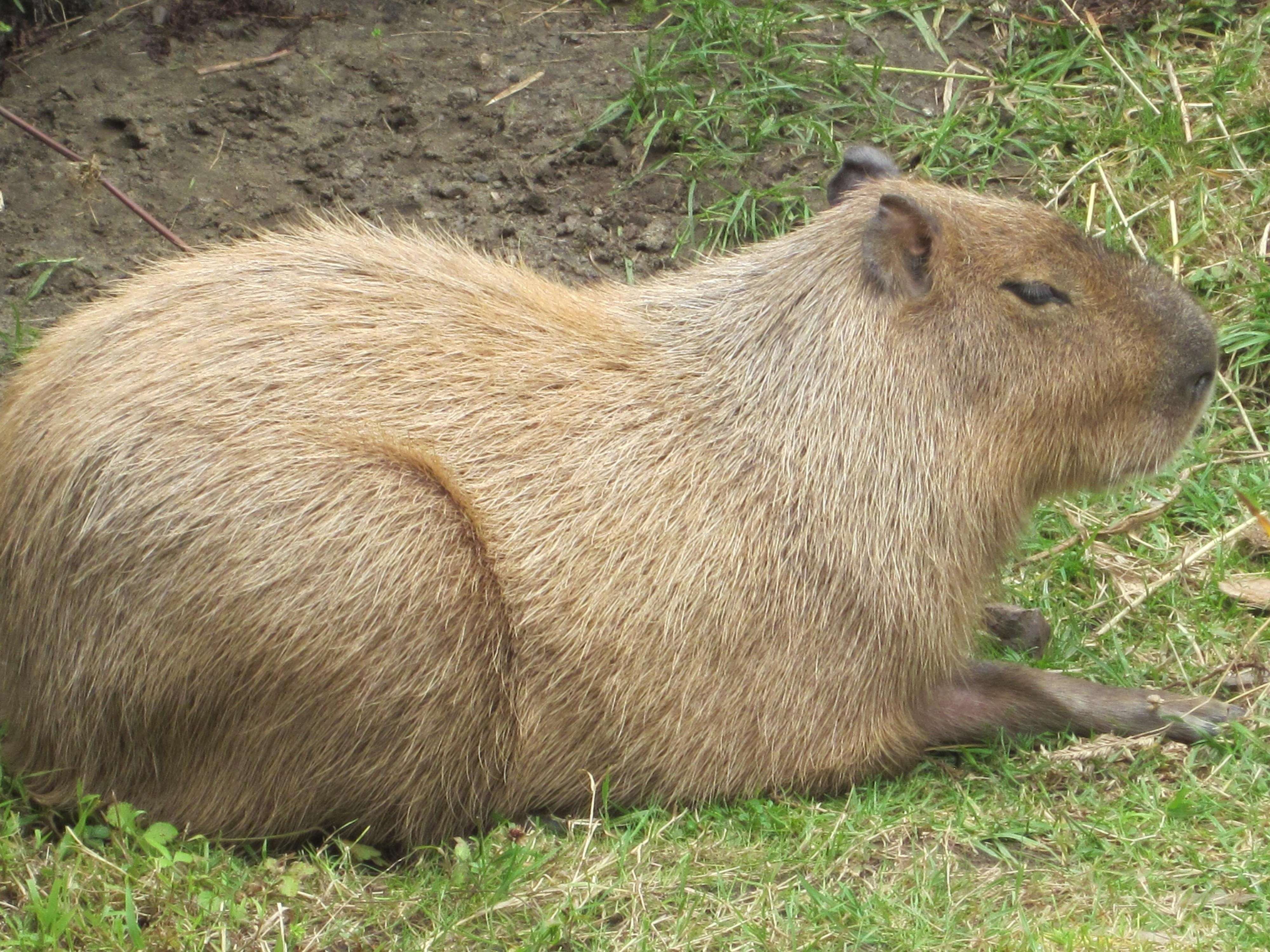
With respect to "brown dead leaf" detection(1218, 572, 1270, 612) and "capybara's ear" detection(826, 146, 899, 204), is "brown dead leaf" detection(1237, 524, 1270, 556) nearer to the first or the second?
"brown dead leaf" detection(1218, 572, 1270, 612)

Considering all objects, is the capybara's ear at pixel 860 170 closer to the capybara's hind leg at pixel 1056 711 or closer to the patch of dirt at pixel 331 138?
the capybara's hind leg at pixel 1056 711

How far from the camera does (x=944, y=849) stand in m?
3.76

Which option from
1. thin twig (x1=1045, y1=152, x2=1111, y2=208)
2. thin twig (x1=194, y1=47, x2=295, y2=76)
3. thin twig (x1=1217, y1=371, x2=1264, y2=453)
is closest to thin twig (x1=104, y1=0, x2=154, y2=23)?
thin twig (x1=194, y1=47, x2=295, y2=76)

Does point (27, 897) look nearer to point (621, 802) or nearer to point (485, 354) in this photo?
point (621, 802)

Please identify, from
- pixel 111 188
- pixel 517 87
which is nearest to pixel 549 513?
pixel 111 188

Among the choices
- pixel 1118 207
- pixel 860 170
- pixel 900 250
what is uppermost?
pixel 860 170

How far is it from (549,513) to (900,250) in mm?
1139

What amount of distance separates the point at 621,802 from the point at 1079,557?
189 cm

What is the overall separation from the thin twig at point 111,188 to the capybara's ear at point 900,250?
6.88 feet

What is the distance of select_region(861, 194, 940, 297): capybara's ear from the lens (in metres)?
4.03

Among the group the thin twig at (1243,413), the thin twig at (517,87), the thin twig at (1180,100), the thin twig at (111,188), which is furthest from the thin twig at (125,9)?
the thin twig at (1243,413)

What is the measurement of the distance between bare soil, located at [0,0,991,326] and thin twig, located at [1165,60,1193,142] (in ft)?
2.63

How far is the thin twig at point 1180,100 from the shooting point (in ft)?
20.9

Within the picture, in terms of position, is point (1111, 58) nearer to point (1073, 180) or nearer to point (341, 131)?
point (1073, 180)
